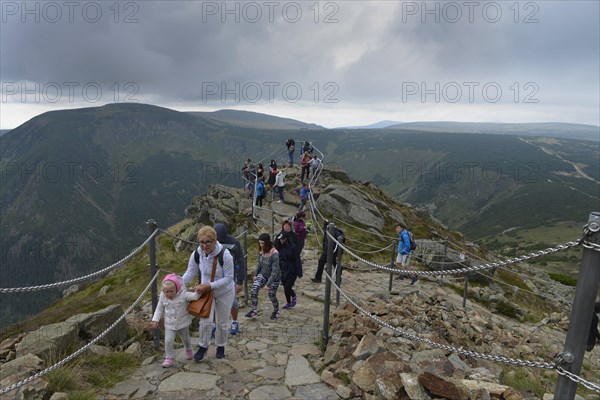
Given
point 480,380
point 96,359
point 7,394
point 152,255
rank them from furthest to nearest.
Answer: point 152,255 < point 96,359 < point 480,380 < point 7,394

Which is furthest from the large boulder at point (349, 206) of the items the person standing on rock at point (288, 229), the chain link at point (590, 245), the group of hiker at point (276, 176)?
the chain link at point (590, 245)

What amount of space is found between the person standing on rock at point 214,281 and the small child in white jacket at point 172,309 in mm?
264

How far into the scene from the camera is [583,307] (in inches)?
121

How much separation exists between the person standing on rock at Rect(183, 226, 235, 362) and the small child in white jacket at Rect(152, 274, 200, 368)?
0.26 metres


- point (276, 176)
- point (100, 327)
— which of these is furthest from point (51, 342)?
point (276, 176)

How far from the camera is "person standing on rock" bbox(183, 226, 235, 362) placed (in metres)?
6.25

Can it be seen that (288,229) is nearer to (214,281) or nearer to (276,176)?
(214,281)

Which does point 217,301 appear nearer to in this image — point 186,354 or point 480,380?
point 186,354

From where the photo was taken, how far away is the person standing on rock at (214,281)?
625 cm

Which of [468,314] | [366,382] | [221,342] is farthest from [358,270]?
[366,382]

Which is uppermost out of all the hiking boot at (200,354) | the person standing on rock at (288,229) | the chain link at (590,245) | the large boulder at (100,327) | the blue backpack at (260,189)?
the chain link at (590,245)

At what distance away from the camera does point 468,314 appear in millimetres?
12172

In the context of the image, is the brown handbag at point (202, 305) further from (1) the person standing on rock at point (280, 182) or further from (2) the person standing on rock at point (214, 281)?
(1) the person standing on rock at point (280, 182)

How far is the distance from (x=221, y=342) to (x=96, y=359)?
76.1 inches
